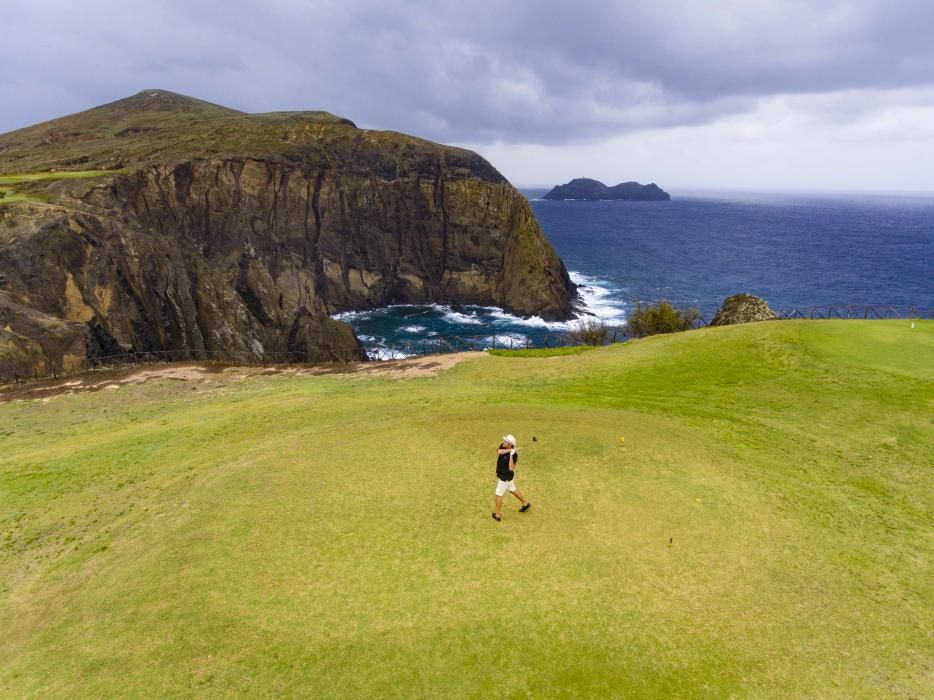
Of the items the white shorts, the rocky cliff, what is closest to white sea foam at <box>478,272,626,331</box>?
the rocky cliff

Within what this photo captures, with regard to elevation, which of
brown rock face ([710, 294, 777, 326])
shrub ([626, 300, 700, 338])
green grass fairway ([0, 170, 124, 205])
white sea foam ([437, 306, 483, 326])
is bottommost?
white sea foam ([437, 306, 483, 326])

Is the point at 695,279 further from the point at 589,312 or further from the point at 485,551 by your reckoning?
the point at 485,551

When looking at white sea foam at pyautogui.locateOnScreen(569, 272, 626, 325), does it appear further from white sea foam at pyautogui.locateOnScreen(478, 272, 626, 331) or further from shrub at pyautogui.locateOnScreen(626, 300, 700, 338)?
shrub at pyautogui.locateOnScreen(626, 300, 700, 338)

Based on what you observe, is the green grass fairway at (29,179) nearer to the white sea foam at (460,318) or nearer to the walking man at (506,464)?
the white sea foam at (460,318)

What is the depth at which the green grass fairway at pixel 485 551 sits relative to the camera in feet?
35.1

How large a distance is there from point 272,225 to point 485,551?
8815 cm

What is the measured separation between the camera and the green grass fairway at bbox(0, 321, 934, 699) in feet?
35.1

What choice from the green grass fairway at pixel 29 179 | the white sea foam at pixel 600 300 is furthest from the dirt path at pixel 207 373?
the white sea foam at pixel 600 300

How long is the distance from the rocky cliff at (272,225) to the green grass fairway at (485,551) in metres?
31.3

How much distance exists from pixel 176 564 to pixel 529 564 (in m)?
9.61

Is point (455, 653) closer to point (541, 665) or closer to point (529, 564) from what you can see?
point (541, 665)

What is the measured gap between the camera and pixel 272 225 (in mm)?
90188

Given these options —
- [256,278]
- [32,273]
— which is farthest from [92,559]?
[256,278]

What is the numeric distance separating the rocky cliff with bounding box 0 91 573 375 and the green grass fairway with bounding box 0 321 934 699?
103 ft
